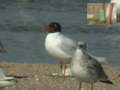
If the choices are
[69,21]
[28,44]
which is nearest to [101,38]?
[28,44]

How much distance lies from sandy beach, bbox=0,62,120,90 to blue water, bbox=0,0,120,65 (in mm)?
1912

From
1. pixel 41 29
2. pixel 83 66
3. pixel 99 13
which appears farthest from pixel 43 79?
pixel 41 29

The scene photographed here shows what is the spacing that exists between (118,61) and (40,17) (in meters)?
9.57

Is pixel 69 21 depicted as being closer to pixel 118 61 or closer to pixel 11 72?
pixel 118 61

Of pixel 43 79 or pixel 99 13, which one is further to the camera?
pixel 99 13

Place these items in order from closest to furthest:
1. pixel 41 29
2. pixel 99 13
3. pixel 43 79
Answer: pixel 43 79 → pixel 99 13 → pixel 41 29

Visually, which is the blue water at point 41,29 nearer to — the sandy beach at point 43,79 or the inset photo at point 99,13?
the inset photo at point 99,13

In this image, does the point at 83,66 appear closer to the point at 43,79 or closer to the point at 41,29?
the point at 43,79

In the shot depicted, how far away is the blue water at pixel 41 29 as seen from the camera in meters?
14.8

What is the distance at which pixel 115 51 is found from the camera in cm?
1541

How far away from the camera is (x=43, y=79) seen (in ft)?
33.1

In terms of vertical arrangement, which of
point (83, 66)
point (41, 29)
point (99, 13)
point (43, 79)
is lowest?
point (41, 29)

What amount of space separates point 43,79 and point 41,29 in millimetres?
9674

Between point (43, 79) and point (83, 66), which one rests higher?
point (83, 66)
